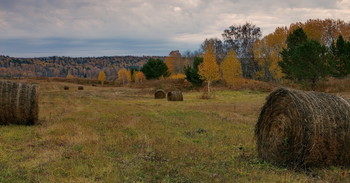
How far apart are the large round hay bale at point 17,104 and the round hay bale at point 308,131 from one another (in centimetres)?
1148

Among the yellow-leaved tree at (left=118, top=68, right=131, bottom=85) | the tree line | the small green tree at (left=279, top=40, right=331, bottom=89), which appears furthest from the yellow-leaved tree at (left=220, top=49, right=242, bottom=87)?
the yellow-leaved tree at (left=118, top=68, right=131, bottom=85)

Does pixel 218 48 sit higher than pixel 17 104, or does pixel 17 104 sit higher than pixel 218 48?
pixel 218 48

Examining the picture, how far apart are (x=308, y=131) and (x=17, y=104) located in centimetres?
1310

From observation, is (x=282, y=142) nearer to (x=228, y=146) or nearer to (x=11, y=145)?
(x=228, y=146)

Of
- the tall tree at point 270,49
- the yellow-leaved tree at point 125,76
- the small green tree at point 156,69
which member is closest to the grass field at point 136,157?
the tall tree at point 270,49

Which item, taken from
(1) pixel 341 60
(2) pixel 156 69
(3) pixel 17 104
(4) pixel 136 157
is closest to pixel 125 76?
(2) pixel 156 69

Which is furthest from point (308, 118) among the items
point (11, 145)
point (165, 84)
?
point (165, 84)

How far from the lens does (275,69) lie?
73.8m

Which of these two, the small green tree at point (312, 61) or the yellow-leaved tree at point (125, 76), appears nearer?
the small green tree at point (312, 61)

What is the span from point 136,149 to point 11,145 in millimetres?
4277

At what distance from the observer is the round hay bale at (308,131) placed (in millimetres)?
7488

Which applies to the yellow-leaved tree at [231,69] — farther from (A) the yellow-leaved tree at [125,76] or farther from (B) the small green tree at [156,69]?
(A) the yellow-leaved tree at [125,76]

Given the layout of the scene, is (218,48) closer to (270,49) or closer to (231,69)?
(270,49)

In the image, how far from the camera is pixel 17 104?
558 inches
